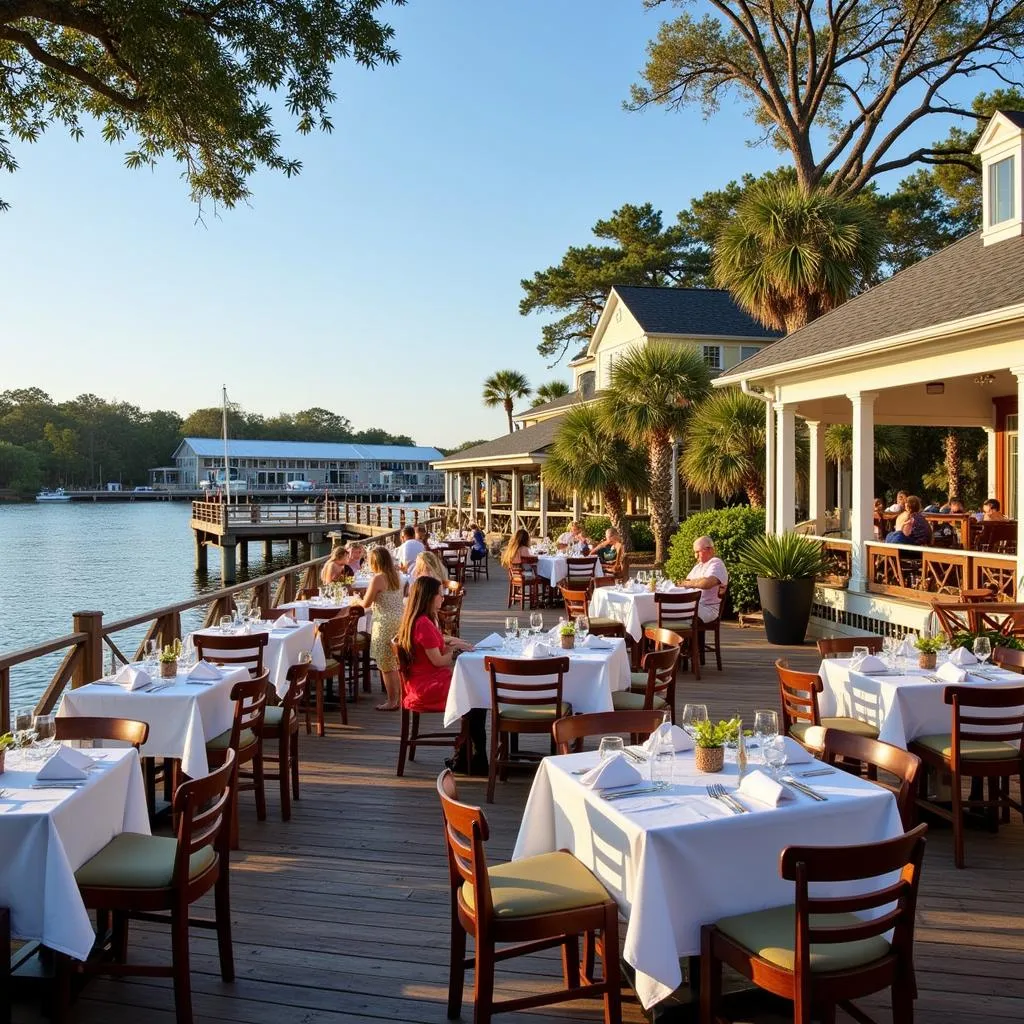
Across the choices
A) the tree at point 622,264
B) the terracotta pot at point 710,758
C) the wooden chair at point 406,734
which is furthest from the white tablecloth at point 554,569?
the tree at point 622,264

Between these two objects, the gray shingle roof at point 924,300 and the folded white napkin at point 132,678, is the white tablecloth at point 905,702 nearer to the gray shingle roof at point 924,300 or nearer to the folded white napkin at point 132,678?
the folded white napkin at point 132,678

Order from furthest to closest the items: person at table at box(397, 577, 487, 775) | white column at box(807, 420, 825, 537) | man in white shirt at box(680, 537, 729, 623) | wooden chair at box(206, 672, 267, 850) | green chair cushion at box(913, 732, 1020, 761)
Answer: white column at box(807, 420, 825, 537)
man in white shirt at box(680, 537, 729, 623)
person at table at box(397, 577, 487, 775)
wooden chair at box(206, 672, 267, 850)
green chair cushion at box(913, 732, 1020, 761)

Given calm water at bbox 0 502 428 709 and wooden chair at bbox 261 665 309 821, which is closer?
wooden chair at bbox 261 665 309 821

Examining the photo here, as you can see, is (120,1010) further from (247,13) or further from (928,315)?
(928,315)

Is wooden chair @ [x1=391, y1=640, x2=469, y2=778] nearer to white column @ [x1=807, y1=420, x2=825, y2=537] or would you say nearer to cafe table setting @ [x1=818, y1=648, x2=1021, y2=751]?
cafe table setting @ [x1=818, y1=648, x2=1021, y2=751]

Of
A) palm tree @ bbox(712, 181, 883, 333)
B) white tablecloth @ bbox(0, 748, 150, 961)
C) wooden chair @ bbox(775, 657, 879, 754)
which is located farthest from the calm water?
palm tree @ bbox(712, 181, 883, 333)

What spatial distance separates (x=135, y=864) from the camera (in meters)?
4.09

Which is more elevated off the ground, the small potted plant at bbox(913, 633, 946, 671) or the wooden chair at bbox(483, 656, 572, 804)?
the small potted plant at bbox(913, 633, 946, 671)

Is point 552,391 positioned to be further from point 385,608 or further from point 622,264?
point 385,608

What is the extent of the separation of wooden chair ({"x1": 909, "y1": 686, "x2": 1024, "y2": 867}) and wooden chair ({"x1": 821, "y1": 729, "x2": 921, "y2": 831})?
1.53 meters

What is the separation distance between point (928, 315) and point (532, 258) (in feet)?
128

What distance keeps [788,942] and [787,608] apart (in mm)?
10549

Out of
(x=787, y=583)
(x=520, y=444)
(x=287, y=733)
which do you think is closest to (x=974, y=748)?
(x=287, y=733)

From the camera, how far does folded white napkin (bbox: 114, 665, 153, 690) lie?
6.43 m
